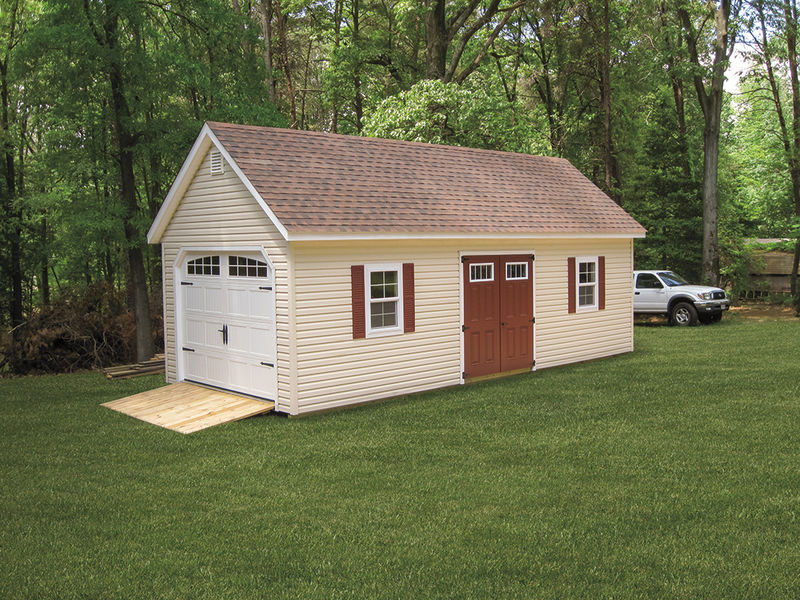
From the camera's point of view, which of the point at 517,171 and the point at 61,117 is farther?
the point at 517,171

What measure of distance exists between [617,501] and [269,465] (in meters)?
4.10

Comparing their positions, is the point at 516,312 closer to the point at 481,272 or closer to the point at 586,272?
the point at 481,272

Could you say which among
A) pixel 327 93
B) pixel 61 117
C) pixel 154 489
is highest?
pixel 327 93

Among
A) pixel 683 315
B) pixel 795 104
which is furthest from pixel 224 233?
pixel 795 104

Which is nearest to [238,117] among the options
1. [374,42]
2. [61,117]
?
[61,117]

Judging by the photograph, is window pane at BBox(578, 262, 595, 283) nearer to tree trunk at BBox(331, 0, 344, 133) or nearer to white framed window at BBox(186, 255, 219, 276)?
white framed window at BBox(186, 255, 219, 276)

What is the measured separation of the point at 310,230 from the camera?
1133 centimetres

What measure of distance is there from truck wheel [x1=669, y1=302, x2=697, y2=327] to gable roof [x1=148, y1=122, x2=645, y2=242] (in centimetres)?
644

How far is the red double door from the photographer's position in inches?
564

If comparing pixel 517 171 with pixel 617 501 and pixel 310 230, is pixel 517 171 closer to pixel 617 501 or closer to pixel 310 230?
pixel 310 230

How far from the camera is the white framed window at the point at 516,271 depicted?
15039 mm

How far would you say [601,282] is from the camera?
1723cm

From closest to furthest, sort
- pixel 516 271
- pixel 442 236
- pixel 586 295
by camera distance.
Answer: pixel 442 236, pixel 516 271, pixel 586 295

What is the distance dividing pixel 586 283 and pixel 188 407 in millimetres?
9249
